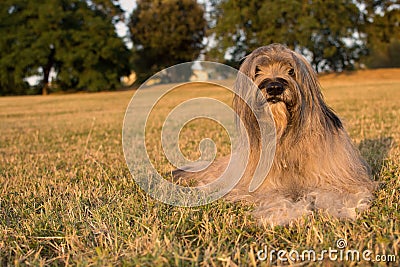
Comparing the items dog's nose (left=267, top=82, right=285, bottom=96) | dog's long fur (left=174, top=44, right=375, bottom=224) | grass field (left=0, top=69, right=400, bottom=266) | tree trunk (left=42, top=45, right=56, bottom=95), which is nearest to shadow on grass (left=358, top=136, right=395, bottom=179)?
grass field (left=0, top=69, right=400, bottom=266)

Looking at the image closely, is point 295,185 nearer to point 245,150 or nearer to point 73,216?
point 245,150

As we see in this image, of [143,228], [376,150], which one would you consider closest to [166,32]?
[376,150]

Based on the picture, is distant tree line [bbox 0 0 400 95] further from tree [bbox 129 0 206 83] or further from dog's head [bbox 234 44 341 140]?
dog's head [bbox 234 44 341 140]

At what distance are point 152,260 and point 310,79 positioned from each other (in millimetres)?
2356

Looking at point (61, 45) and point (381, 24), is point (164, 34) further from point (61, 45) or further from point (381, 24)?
point (381, 24)

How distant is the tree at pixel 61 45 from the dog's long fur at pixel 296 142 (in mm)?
44365

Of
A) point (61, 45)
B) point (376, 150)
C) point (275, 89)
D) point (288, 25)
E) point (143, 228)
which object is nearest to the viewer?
point (143, 228)

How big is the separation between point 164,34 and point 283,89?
50.5m

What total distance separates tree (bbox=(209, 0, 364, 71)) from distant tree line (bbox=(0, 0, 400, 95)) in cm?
10

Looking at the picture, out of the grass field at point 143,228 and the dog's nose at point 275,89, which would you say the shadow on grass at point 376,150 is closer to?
the grass field at point 143,228

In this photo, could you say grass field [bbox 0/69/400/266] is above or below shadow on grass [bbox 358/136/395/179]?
above

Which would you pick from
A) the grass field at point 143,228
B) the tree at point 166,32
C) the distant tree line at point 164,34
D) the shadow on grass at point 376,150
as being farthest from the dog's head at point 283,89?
the tree at point 166,32

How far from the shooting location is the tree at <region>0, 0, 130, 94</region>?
45.9 m

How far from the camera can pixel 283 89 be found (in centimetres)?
348
